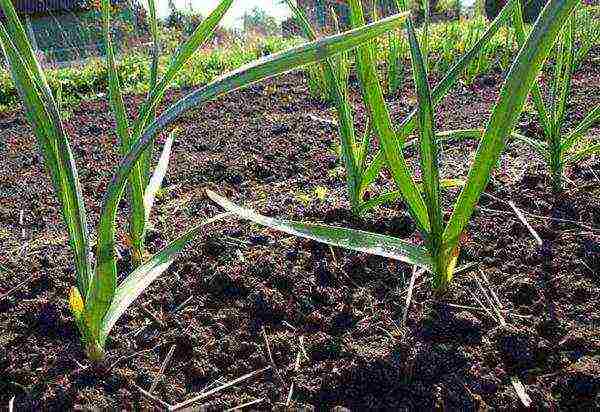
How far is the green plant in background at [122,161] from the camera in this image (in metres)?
0.80

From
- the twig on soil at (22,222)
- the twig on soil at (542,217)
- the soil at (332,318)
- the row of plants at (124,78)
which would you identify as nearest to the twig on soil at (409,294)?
the soil at (332,318)

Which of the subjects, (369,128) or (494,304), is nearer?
(494,304)

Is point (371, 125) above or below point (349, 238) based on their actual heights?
above

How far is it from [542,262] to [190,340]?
810 millimetres

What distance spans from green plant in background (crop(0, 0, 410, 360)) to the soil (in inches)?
5.3

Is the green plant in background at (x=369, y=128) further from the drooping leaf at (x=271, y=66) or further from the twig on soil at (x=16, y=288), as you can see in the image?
the twig on soil at (x=16, y=288)

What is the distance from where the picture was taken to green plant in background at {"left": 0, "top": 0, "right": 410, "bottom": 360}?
2.62 ft

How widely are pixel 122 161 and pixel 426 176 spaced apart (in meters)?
0.54

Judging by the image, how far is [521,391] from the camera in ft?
3.03

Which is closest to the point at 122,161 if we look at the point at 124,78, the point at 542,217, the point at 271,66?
the point at 271,66

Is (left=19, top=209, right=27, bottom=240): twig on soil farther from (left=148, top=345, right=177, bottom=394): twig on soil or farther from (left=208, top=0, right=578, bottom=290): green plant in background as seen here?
(left=208, top=0, right=578, bottom=290): green plant in background

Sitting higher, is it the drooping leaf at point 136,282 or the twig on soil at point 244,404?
the drooping leaf at point 136,282

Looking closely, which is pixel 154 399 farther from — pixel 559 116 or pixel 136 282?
pixel 559 116

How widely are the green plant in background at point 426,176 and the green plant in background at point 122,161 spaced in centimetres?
18
